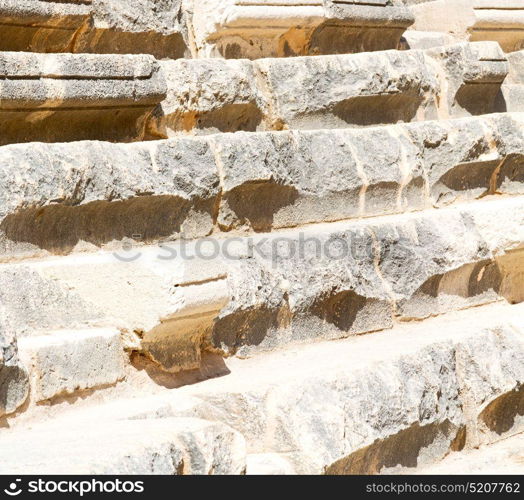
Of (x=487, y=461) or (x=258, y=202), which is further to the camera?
(x=258, y=202)

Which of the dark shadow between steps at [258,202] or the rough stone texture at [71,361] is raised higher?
the dark shadow between steps at [258,202]

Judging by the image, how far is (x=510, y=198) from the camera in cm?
488

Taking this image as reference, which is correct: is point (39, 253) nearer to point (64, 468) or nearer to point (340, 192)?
point (64, 468)

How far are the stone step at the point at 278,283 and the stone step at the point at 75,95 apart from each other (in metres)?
0.55

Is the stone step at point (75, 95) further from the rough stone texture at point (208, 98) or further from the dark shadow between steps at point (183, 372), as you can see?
the dark shadow between steps at point (183, 372)

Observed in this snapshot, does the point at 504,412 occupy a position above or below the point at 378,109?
below

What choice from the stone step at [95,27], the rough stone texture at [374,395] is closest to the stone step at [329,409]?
the rough stone texture at [374,395]

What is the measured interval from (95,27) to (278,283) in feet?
4.04

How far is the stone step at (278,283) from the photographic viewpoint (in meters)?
3.13

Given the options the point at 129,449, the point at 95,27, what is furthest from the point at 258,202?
the point at 129,449

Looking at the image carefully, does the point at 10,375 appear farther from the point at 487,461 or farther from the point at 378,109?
the point at 378,109

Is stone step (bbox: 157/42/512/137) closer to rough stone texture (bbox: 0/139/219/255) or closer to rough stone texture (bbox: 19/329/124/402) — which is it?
rough stone texture (bbox: 0/139/219/255)

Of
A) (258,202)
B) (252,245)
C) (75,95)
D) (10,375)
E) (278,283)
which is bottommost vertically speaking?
(10,375)

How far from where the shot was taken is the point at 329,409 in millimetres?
3201
